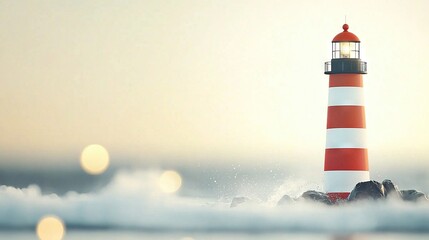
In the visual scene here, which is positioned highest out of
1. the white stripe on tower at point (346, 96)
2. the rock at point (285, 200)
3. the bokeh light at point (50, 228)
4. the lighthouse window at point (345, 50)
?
the lighthouse window at point (345, 50)

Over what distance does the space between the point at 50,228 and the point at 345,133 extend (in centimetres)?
814

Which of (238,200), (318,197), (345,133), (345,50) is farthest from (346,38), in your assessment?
(238,200)

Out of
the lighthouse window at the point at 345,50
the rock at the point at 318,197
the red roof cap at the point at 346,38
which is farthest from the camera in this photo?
the red roof cap at the point at 346,38

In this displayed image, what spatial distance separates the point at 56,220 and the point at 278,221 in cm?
604

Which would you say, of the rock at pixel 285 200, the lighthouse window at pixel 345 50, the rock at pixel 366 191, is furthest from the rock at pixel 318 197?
the lighthouse window at pixel 345 50

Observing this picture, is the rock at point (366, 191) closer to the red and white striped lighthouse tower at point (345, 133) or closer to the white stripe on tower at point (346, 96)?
the red and white striped lighthouse tower at point (345, 133)

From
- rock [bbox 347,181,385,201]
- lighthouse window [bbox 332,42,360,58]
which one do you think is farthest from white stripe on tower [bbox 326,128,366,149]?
lighthouse window [bbox 332,42,360,58]

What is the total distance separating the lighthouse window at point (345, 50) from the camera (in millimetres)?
51250

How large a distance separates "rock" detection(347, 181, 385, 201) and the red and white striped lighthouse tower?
483mm

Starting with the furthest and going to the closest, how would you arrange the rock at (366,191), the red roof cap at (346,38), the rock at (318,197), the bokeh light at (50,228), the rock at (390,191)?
the red roof cap at (346,38) < the rock at (390,191) < the rock at (318,197) < the rock at (366,191) < the bokeh light at (50,228)

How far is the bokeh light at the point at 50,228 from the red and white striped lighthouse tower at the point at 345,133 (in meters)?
7.19

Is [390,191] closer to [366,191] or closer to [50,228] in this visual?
[366,191]

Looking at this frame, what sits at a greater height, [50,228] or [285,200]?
[285,200]

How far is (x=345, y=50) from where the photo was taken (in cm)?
5134
